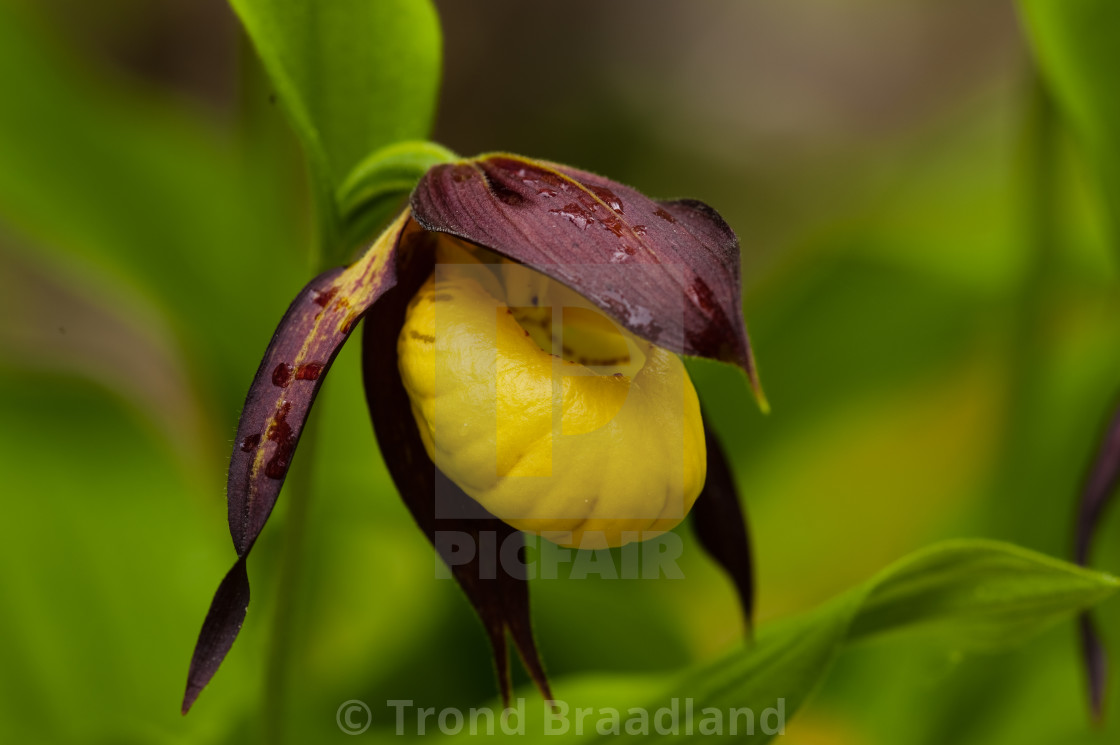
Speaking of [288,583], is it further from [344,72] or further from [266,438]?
[344,72]

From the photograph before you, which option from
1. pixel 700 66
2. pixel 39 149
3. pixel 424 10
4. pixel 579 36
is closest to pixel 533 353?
pixel 424 10

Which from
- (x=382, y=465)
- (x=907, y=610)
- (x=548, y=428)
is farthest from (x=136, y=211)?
(x=907, y=610)

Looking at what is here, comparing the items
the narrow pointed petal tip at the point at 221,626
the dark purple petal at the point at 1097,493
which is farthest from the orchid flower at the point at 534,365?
the dark purple petal at the point at 1097,493

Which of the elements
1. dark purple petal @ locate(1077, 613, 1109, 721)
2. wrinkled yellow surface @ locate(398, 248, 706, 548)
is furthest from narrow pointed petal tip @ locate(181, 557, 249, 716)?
dark purple petal @ locate(1077, 613, 1109, 721)

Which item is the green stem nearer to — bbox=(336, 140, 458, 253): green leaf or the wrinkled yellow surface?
bbox=(336, 140, 458, 253): green leaf

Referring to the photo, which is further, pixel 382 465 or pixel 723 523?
pixel 382 465

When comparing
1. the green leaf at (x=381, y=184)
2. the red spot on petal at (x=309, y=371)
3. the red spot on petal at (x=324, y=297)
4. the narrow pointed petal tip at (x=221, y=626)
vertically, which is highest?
the green leaf at (x=381, y=184)

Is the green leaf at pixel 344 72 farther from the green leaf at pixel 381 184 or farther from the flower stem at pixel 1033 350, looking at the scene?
the flower stem at pixel 1033 350
